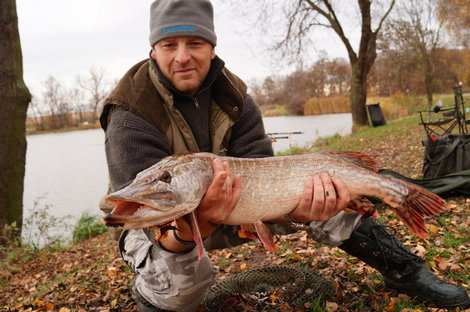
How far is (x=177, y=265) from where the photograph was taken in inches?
78.9

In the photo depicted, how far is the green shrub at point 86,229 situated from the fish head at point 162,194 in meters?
5.36

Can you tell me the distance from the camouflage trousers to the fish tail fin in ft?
0.96

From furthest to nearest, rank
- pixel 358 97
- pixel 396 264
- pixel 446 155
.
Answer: pixel 358 97 < pixel 446 155 < pixel 396 264

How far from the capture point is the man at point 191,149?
79.3 inches

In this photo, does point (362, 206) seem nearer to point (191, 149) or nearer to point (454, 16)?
point (191, 149)

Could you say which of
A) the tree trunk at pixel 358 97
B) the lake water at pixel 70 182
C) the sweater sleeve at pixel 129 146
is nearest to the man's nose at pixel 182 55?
the sweater sleeve at pixel 129 146

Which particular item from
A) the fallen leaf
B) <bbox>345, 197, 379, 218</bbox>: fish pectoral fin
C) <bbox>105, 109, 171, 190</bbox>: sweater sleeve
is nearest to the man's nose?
<bbox>105, 109, 171, 190</bbox>: sweater sleeve

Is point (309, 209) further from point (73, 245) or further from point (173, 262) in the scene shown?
point (73, 245)

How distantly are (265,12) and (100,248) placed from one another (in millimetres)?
10966

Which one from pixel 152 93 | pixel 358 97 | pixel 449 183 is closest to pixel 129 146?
pixel 152 93

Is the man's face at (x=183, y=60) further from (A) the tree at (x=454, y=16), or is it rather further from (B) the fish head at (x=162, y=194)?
(A) the tree at (x=454, y=16)

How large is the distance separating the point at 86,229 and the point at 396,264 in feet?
18.6

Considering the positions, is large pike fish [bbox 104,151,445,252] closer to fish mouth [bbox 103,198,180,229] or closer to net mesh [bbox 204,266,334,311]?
fish mouth [bbox 103,198,180,229]

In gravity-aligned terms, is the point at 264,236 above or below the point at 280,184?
below
